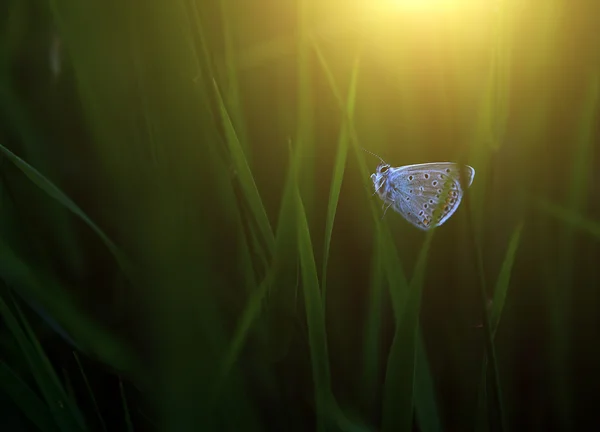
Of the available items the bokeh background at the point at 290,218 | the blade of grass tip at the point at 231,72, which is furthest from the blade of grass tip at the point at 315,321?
the blade of grass tip at the point at 231,72

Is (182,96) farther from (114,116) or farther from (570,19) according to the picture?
(570,19)

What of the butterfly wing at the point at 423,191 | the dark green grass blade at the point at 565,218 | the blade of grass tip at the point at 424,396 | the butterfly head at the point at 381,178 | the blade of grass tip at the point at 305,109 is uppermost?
the blade of grass tip at the point at 305,109

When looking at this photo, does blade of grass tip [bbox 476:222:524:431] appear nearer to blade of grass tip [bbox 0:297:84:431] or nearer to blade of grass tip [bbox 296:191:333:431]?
blade of grass tip [bbox 296:191:333:431]

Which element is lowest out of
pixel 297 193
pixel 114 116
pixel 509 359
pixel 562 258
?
pixel 509 359

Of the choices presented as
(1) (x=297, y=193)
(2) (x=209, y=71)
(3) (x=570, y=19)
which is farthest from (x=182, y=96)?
(3) (x=570, y=19)

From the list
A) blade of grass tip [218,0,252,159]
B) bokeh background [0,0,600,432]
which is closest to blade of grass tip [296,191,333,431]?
bokeh background [0,0,600,432]

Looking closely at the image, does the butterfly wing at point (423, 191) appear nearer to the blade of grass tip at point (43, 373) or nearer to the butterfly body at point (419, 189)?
the butterfly body at point (419, 189)

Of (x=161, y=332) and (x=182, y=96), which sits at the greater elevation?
(x=182, y=96)
